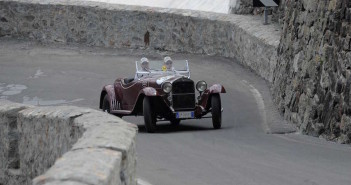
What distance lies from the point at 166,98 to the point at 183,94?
35 cm

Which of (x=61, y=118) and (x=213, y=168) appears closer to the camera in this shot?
(x=61, y=118)

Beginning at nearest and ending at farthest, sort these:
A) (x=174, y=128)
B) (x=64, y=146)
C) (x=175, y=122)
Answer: (x=64, y=146) < (x=174, y=128) < (x=175, y=122)

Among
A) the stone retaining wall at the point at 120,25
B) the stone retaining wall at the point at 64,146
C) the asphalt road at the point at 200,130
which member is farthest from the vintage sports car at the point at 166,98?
the stone retaining wall at the point at 120,25

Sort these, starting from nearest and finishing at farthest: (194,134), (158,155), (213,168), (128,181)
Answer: (128,181) < (213,168) < (158,155) < (194,134)

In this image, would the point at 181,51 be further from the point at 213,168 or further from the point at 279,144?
the point at 213,168

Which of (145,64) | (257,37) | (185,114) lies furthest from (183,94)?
(257,37)

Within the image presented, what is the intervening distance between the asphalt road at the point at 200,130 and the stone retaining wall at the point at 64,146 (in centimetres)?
155

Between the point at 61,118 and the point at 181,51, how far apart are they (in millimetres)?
21955

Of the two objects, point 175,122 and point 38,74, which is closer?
point 175,122

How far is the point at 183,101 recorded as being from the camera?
1653 cm

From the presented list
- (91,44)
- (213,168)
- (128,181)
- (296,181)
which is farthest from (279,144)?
(91,44)

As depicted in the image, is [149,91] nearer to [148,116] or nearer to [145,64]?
[148,116]

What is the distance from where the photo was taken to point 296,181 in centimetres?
974

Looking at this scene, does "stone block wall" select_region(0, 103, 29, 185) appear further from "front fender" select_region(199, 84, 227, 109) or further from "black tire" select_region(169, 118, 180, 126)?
"black tire" select_region(169, 118, 180, 126)
